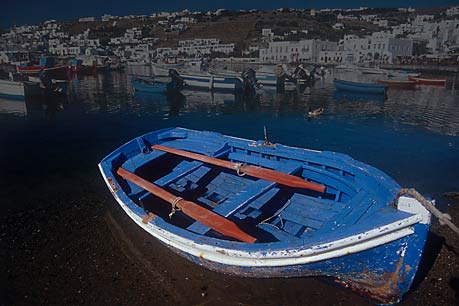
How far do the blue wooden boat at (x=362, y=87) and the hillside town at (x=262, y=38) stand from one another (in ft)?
124

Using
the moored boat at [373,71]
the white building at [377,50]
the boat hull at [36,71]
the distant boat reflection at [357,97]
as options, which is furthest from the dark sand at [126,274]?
the white building at [377,50]

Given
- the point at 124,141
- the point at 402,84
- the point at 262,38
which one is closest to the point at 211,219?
the point at 124,141

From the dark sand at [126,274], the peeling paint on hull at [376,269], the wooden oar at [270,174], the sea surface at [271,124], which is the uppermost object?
the wooden oar at [270,174]

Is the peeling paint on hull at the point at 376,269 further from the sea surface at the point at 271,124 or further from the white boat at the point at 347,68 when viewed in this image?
the white boat at the point at 347,68

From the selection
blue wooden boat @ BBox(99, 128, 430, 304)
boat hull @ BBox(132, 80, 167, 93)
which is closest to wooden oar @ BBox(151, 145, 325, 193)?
blue wooden boat @ BBox(99, 128, 430, 304)

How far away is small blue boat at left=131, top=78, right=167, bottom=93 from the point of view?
129ft

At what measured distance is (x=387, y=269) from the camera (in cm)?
436

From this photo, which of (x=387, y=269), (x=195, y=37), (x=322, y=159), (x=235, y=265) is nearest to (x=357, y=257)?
(x=387, y=269)

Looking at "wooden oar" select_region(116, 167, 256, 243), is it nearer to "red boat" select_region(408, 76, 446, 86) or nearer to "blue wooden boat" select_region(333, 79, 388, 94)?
"blue wooden boat" select_region(333, 79, 388, 94)

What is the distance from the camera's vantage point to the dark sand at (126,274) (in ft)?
19.6

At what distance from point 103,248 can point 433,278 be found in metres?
7.65

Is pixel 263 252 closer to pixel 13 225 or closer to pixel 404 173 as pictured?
pixel 13 225

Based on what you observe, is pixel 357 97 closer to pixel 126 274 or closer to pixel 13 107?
pixel 126 274

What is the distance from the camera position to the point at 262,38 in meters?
93.0
